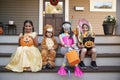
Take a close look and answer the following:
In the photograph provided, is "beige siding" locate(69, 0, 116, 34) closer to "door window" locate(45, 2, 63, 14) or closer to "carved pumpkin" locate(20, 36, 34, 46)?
"door window" locate(45, 2, 63, 14)

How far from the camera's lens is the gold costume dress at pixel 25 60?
3.98m

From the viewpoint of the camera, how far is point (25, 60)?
4.03 metres

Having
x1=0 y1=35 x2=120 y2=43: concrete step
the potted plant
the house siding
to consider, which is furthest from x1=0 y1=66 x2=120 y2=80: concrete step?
the house siding

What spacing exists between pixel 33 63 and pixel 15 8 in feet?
16.3

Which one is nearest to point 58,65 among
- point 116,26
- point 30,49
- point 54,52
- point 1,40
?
point 54,52

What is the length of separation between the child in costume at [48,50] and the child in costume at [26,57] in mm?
89

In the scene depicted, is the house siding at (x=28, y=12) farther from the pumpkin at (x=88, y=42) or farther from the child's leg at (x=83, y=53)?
the child's leg at (x=83, y=53)

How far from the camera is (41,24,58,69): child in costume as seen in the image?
13.5 ft

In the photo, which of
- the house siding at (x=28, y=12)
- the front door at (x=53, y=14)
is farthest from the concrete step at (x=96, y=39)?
the front door at (x=53, y=14)

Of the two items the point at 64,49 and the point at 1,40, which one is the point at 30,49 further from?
the point at 1,40

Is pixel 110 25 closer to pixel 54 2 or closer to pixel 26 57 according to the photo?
pixel 26 57

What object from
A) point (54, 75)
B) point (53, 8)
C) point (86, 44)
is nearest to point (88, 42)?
point (86, 44)

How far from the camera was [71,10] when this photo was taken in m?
8.75

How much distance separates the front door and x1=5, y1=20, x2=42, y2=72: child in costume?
4.55 meters
